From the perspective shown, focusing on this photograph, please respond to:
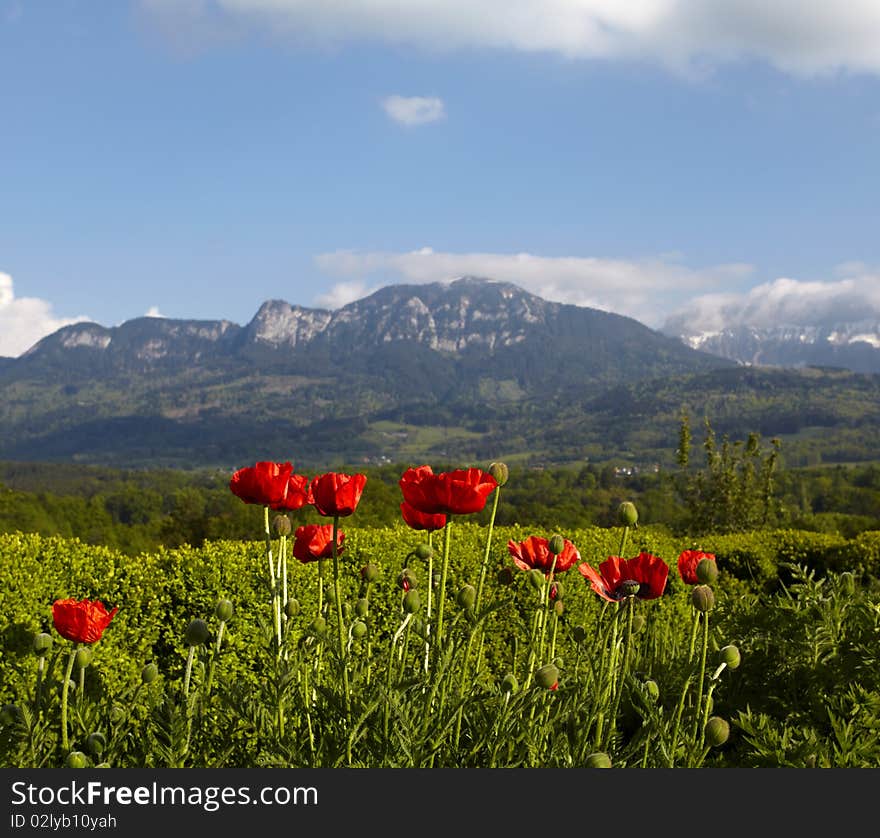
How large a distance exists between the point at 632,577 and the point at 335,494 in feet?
3.59

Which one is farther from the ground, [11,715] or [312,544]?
[312,544]

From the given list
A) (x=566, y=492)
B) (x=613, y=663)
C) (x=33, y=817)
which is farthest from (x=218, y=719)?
(x=566, y=492)

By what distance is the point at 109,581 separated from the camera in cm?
536

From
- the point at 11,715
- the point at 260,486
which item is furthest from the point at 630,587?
the point at 11,715

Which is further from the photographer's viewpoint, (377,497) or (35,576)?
(377,497)

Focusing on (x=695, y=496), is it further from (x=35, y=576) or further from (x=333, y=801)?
(x=333, y=801)

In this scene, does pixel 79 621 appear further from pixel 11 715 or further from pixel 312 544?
pixel 312 544

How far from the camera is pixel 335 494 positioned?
245 cm

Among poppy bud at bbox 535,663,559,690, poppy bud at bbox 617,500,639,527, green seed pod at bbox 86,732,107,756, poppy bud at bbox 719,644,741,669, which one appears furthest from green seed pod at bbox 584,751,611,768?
green seed pod at bbox 86,732,107,756

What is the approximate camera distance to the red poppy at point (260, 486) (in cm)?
256

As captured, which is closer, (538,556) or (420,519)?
(420,519)

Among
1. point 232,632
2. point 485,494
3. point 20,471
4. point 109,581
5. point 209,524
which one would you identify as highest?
point 485,494

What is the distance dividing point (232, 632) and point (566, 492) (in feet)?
229

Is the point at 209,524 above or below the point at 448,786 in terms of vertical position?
below
